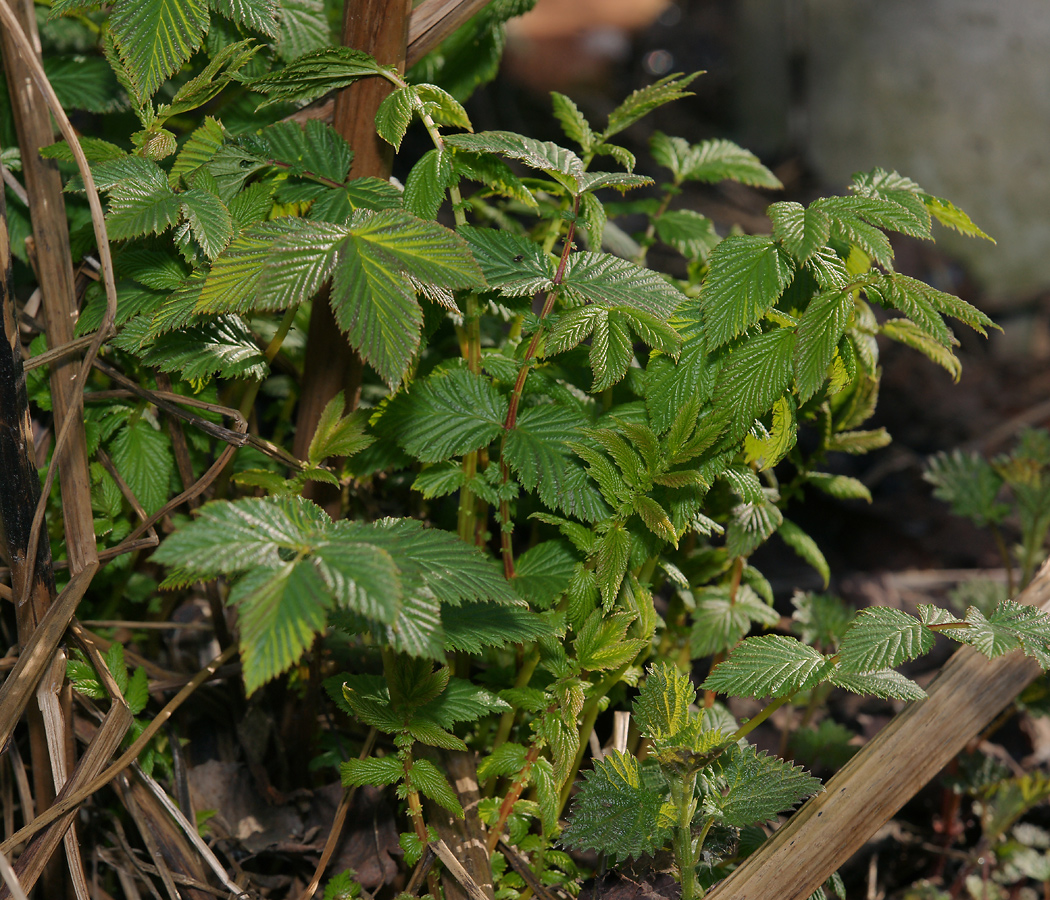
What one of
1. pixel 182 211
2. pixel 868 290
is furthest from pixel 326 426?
pixel 868 290

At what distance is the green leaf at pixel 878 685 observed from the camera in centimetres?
92

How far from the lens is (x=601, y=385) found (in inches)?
36.5

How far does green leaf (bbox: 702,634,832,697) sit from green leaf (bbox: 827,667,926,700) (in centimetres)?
2

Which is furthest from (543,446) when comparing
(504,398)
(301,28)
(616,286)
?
(301,28)

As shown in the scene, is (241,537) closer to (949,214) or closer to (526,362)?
(526,362)

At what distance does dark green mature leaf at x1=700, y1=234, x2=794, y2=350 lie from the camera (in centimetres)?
90

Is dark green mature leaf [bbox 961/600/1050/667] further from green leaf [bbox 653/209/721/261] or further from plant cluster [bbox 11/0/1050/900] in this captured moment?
green leaf [bbox 653/209/721/261]

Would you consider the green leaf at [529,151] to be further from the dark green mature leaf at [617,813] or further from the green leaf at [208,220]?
the dark green mature leaf at [617,813]

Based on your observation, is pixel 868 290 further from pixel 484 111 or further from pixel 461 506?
pixel 484 111

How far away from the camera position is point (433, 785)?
0.96m

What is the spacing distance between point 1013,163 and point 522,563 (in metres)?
2.89

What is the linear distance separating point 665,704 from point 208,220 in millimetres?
779

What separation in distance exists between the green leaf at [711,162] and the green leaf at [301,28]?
0.52 m

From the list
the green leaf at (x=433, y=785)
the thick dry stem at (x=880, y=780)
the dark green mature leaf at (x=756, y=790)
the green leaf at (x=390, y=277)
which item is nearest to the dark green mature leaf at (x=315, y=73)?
the green leaf at (x=390, y=277)
